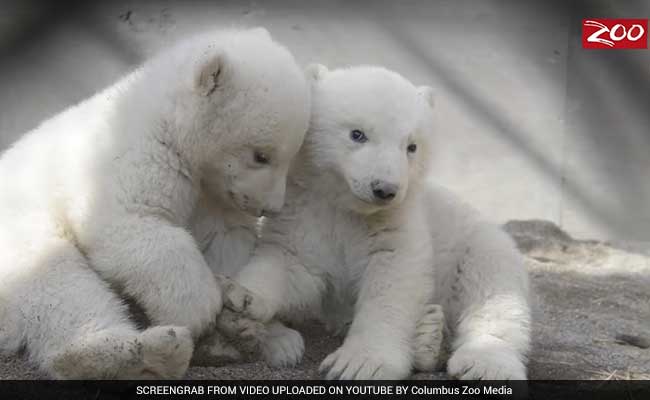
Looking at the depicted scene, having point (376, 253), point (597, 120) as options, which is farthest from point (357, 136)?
point (597, 120)

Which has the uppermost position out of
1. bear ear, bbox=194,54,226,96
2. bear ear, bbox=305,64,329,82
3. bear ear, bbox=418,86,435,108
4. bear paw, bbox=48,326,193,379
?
bear ear, bbox=305,64,329,82

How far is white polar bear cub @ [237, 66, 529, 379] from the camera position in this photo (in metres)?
4.03

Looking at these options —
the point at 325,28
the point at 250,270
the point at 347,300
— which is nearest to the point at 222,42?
the point at 250,270

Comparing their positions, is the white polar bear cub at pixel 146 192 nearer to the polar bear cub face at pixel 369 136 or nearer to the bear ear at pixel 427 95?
the polar bear cub face at pixel 369 136

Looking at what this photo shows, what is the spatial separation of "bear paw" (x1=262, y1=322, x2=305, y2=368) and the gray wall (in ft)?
11.7

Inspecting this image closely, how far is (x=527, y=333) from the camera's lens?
425cm

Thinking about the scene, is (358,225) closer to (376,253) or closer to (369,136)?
(376,253)

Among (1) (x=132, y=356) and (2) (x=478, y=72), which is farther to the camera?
(2) (x=478, y=72)

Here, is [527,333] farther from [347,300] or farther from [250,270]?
[250,270]

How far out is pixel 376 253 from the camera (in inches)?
171

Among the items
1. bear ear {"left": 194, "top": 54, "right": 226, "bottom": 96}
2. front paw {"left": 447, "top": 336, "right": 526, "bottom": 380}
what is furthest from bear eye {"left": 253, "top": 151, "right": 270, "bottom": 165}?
front paw {"left": 447, "top": 336, "right": 526, "bottom": 380}

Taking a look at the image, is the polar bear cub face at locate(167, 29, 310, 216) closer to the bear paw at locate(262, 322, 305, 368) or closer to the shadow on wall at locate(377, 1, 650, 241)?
the bear paw at locate(262, 322, 305, 368)

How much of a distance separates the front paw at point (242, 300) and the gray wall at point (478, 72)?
370 centimetres

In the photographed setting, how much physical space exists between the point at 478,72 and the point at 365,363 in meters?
4.20
